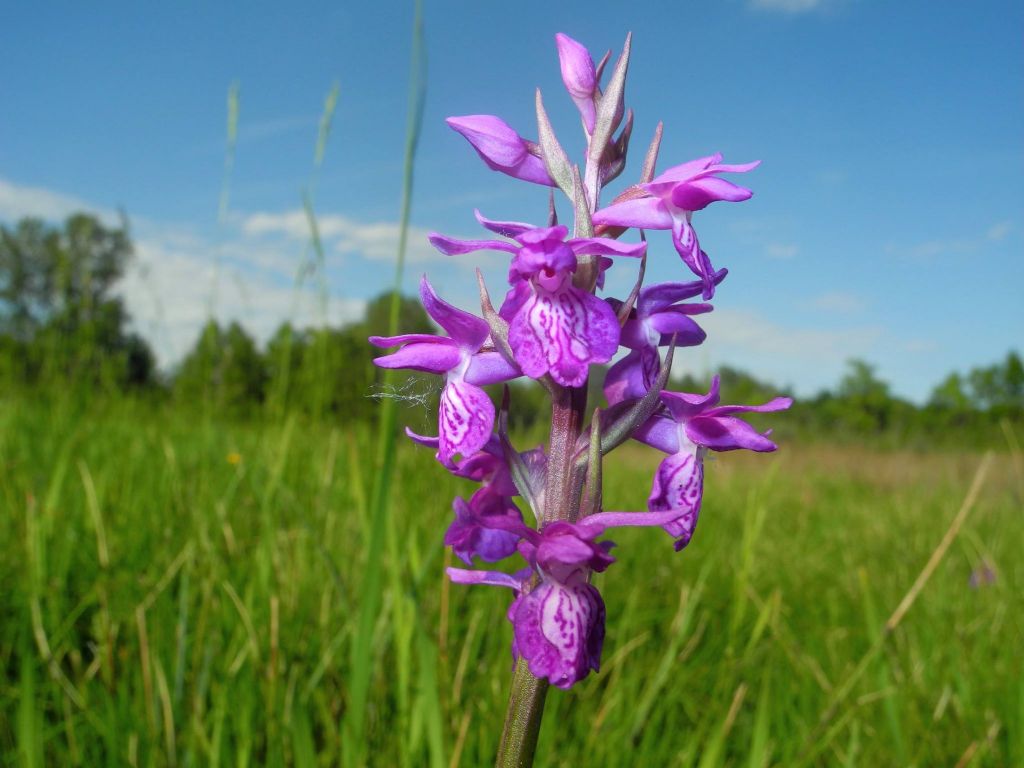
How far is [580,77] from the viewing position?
1.10 metres

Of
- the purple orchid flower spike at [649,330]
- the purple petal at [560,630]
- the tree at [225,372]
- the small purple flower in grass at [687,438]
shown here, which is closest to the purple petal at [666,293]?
the purple orchid flower spike at [649,330]

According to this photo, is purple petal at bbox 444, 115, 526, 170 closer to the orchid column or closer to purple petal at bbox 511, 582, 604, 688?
the orchid column

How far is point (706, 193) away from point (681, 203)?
3 centimetres

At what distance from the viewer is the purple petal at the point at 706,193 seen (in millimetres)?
1028

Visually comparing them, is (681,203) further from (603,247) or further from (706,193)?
(603,247)

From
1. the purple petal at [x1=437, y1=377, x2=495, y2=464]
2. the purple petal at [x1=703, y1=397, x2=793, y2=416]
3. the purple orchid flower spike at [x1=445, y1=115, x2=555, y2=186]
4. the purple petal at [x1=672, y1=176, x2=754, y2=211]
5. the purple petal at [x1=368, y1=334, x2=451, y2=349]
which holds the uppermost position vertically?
the purple orchid flower spike at [x1=445, y1=115, x2=555, y2=186]

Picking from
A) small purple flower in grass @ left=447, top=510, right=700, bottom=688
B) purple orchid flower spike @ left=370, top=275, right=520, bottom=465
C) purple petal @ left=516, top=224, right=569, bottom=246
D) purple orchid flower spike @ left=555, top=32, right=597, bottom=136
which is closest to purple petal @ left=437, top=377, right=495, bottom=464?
purple orchid flower spike @ left=370, top=275, right=520, bottom=465

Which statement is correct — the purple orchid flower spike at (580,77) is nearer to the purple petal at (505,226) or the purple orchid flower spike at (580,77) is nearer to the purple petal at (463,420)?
the purple petal at (505,226)

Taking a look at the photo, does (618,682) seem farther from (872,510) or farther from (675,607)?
(872,510)

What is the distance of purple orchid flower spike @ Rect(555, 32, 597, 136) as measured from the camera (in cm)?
110

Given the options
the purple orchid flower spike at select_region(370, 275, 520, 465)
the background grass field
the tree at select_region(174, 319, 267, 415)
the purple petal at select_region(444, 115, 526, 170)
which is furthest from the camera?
the tree at select_region(174, 319, 267, 415)

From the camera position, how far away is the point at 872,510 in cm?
695

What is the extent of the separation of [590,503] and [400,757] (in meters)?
0.86

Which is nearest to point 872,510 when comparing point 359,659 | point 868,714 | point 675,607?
point 675,607
